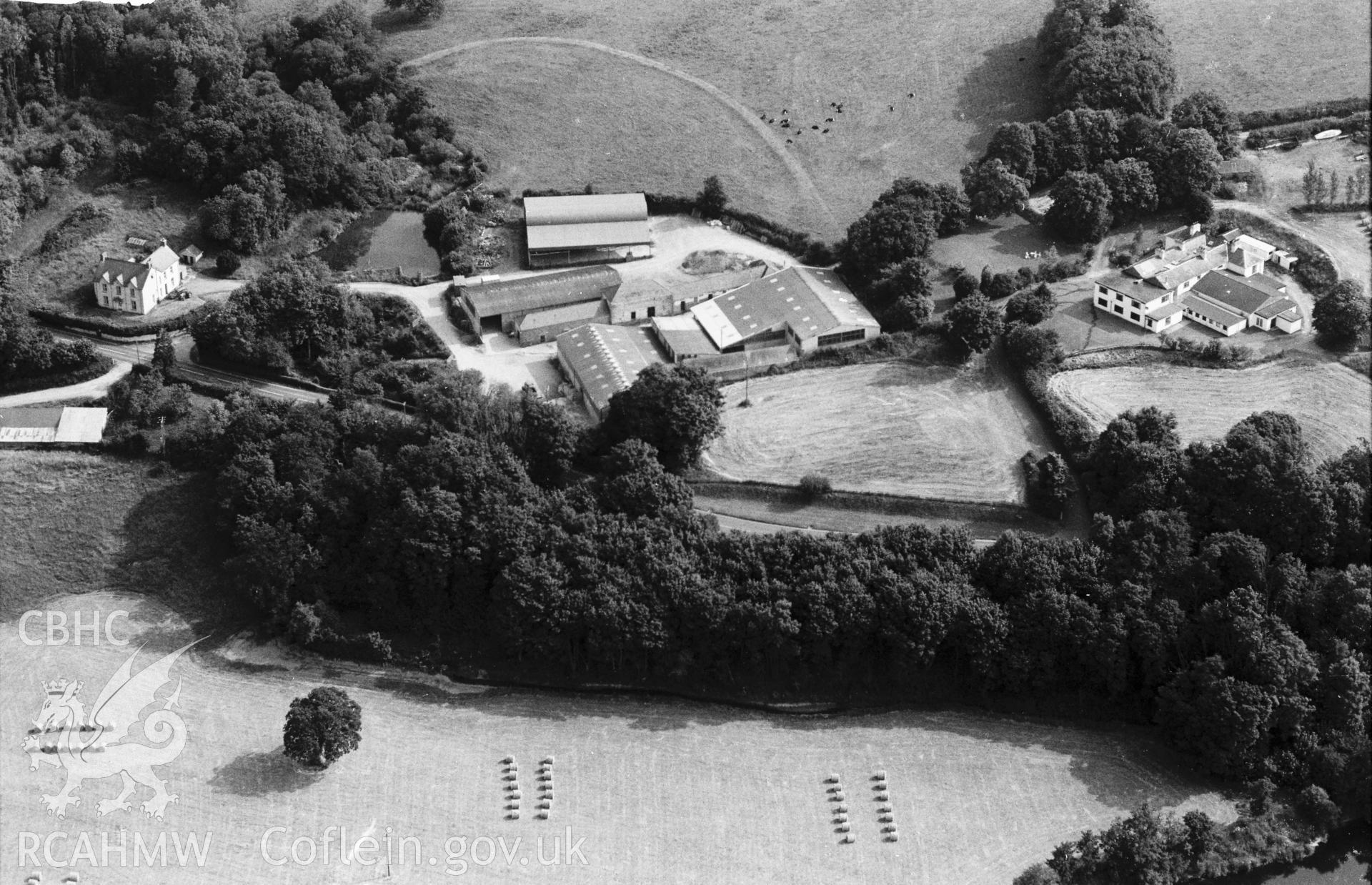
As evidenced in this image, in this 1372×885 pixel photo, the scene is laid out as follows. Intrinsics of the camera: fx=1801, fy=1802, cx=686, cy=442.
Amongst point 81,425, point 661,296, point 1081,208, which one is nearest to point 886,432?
point 661,296

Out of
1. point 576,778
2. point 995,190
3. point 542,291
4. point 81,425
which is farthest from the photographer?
point 995,190

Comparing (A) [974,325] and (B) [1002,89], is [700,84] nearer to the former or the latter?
(B) [1002,89]

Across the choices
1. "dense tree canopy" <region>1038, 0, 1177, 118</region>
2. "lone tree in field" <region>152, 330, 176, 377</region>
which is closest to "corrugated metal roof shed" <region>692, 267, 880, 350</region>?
"dense tree canopy" <region>1038, 0, 1177, 118</region>

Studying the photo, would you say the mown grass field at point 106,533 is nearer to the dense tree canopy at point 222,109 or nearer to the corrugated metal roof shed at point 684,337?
the dense tree canopy at point 222,109

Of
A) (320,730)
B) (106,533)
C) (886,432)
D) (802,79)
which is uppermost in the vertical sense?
(802,79)

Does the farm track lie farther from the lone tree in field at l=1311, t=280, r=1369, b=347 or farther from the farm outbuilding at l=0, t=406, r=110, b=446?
the farm outbuilding at l=0, t=406, r=110, b=446

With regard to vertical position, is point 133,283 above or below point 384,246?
above
